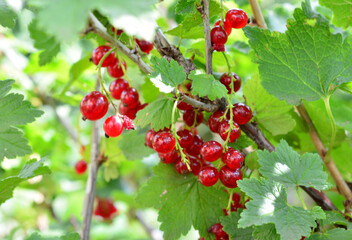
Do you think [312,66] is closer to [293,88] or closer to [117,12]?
[293,88]

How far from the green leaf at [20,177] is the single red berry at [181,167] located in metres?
0.29

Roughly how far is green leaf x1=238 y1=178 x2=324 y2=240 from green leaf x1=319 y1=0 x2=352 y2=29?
0.56 meters

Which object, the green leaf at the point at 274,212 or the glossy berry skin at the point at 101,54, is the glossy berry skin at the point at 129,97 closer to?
the glossy berry skin at the point at 101,54

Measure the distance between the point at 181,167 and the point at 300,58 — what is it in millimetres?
368

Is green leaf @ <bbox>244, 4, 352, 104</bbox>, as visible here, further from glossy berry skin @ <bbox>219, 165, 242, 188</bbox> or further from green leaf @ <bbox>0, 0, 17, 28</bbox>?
green leaf @ <bbox>0, 0, 17, 28</bbox>

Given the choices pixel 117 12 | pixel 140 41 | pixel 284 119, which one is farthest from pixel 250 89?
pixel 117 12

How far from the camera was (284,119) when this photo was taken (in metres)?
0.89

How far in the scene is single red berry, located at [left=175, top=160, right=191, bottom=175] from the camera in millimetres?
812

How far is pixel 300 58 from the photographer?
2.55 ft

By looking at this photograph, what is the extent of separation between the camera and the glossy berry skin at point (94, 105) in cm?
71

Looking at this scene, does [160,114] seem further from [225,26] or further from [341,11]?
→ [341,11]

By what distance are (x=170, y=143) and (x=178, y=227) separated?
0.24m

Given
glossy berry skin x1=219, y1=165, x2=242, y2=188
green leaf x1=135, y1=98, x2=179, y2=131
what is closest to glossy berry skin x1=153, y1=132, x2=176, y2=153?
green leaf x1=135, y1=98, x2=179, y2=131

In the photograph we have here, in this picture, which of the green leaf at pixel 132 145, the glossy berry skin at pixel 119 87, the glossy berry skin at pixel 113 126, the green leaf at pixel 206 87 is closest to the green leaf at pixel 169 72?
the green leaf at pixel 206 87
